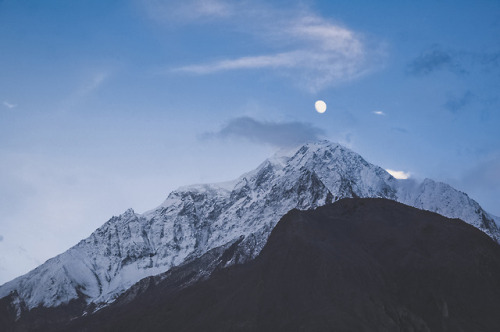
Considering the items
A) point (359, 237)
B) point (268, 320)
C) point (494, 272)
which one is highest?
point (359, 237)

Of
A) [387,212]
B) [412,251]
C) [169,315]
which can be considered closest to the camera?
[412,251]

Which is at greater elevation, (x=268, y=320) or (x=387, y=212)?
(x=387, y=212)

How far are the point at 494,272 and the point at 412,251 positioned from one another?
2354cm

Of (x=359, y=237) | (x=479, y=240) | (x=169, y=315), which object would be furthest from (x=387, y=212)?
(x=169, y=315)

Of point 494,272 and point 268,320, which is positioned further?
point 494,272

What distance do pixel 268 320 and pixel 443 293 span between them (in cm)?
4877

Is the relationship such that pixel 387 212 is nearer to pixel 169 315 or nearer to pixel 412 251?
pixel 412 251

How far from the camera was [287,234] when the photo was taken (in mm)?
185500

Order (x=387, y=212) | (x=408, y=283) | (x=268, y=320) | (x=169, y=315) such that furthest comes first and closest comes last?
(x=387, y=212)
(x=169, y=315)
(x=408, y=283)
(x=268, y=320)

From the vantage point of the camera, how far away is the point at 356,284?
494 feet

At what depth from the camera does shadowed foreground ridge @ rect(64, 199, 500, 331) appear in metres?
139

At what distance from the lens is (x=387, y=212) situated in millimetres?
197875

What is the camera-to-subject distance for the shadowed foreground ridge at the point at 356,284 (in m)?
139

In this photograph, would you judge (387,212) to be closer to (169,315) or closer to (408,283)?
(408,283)
